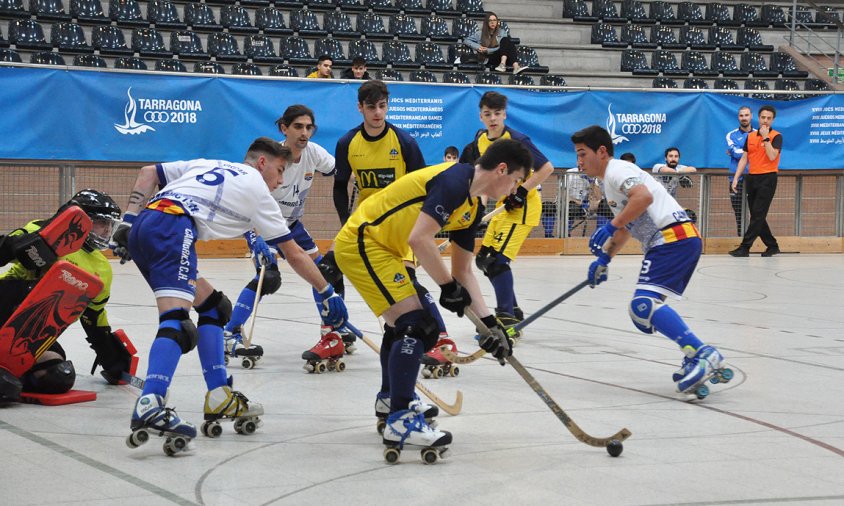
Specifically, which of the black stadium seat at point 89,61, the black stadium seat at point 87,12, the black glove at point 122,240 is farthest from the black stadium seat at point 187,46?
the black glove at point 122,240

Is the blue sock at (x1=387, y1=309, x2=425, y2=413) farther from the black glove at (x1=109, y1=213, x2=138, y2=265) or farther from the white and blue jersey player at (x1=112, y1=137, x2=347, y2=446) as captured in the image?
the black glove at (x1=109, y1=213, x2=138, y2=265)

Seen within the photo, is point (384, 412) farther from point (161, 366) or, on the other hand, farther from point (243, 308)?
point (243, 308)

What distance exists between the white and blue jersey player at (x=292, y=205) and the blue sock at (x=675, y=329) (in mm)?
2186

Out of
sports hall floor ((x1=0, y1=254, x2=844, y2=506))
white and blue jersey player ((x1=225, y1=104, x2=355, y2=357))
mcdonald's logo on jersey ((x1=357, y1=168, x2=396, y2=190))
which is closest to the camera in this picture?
sports hall floor ((x1=0, y1=254, x2=844, y2=506))

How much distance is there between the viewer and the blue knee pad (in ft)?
20.0

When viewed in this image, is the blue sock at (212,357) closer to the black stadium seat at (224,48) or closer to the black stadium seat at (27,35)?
the black stadium seat at (27,35)

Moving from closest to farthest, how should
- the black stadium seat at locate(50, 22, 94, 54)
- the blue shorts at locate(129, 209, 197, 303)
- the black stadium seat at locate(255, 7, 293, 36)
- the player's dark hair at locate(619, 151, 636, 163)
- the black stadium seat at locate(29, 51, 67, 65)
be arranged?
the blue shorts at locate(129, 209, 197, 303), the player's dark hair at locate(619, 151, 636, 163), the black stadium seat at locate(29, 51, 67, 65), the black stadium seat at locate(50, 22, 94, 54), the black stadium seat at locate(255, 7, 293, 36)

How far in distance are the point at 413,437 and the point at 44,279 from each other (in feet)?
7.35

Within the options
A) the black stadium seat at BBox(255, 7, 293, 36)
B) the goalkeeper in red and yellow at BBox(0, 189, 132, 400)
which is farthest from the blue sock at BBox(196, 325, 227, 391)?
the black stadium seat at BBox(255, 7, 293, 36)

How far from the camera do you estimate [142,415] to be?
4391 mm

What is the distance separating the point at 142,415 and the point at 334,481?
92cm

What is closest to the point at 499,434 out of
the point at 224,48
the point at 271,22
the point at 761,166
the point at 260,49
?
the point at 761,166

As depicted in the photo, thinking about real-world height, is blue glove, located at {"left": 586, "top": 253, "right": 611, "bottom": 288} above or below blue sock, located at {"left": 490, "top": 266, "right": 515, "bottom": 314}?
above

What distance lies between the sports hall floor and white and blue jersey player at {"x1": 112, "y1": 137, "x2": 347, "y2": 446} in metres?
0.25
